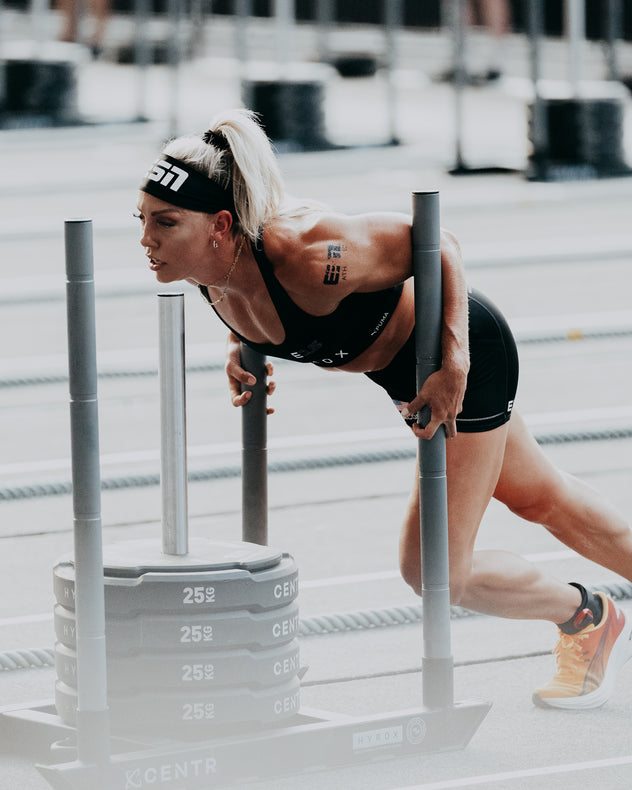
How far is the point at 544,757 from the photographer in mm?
3537

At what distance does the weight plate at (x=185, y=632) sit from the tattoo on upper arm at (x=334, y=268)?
71 cm

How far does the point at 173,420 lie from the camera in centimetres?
340

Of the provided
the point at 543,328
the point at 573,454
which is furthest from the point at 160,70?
the point at 573,454

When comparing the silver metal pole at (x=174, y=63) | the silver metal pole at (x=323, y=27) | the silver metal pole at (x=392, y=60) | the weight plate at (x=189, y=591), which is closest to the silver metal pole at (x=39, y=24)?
the silver metal pole at (x=174, y=63)

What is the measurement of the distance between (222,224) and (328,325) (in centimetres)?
32

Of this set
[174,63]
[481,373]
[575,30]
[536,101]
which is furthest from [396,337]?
[174,63]

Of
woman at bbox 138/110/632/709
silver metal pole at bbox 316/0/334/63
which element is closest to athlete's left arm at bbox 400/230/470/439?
woman at bbox 138/110/632/709

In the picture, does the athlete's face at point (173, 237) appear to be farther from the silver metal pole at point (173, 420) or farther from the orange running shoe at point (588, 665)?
the orange running shoe at point (588, 665)

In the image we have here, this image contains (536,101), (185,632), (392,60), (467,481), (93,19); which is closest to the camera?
(185,632)

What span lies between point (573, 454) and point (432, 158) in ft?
25.3

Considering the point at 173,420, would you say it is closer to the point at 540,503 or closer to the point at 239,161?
the point at 239,161

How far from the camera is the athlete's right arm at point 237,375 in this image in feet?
12.6

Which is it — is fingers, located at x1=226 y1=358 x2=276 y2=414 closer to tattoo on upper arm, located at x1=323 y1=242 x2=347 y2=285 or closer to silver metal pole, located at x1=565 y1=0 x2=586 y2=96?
tattoo on upper arm, located at x1=323 y1=242 x2=347 y2=285

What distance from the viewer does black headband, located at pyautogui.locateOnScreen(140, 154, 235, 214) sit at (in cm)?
331
